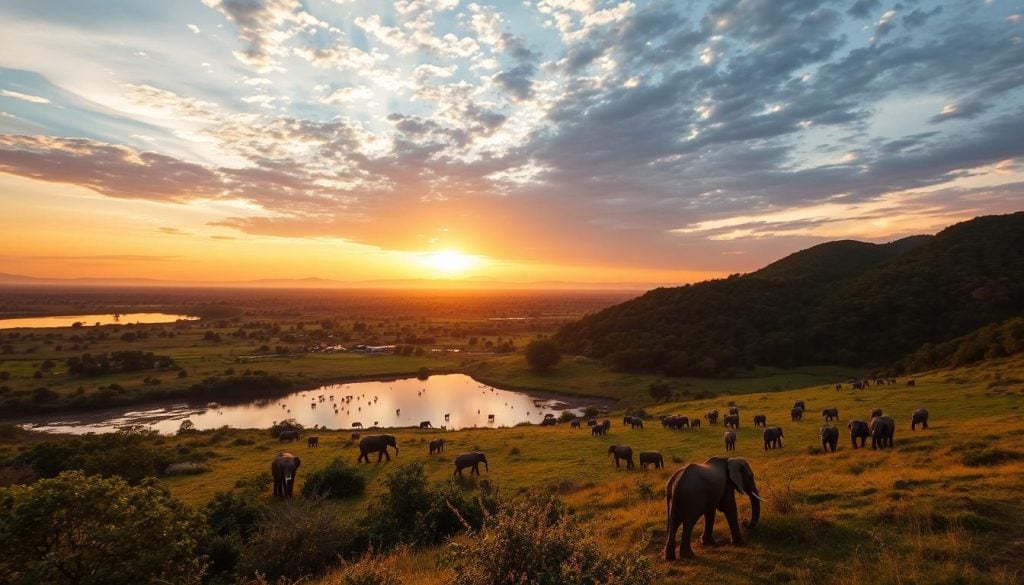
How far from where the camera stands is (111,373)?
85188 millimetres

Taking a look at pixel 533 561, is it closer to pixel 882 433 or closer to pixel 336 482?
pixel 336 482

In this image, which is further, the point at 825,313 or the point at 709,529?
the point at 825,313

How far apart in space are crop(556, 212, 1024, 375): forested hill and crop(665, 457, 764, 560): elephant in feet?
259

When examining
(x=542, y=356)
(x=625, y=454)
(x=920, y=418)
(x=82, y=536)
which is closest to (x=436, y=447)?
(x=625, y=454)

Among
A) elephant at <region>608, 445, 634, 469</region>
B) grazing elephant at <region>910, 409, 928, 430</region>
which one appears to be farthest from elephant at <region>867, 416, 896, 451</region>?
elephant at <region>608, 445, 634, 469</region>

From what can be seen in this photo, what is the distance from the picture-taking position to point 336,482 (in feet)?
80.4

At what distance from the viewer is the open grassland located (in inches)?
369

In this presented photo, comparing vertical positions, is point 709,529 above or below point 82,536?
below

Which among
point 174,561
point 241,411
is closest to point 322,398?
point 241,411

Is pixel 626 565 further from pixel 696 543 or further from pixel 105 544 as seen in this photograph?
pixel 105 544

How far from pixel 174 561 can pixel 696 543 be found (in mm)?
11889

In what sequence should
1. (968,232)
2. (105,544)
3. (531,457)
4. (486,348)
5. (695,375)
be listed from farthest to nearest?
1. (486,348)
2. (968,232)
3. (695,375)
4. (531,457)
5. (105,544)

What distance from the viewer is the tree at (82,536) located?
29.7 feet

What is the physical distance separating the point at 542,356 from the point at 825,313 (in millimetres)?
57770
